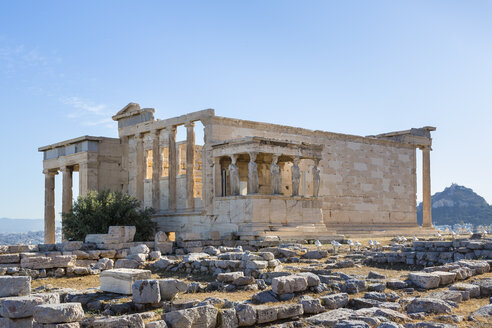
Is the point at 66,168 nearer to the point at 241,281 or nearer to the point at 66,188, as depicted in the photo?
the point at 66,188

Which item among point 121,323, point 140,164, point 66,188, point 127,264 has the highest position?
point 140,164

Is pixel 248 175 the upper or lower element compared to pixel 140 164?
lower

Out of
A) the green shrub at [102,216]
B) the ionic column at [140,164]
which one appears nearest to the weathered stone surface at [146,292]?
the green shrub at [102,216]

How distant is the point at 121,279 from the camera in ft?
32.9

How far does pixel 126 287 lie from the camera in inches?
390

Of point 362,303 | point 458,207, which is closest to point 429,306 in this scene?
point 362,303

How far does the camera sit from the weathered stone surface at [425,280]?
10.2 m

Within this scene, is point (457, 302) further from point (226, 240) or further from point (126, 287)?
point (226, 240)

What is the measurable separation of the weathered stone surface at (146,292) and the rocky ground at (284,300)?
1 centimetres

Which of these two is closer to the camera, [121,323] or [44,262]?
[121,323]

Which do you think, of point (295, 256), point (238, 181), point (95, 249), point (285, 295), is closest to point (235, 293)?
point (285, 295)

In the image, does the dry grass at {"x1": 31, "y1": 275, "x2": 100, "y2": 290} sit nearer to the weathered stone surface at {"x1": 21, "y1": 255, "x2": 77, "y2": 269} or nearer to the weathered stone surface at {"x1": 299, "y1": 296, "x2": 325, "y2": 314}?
the weathered stone surface at {"x1": 21, "y1": 255, "x2": 77, "y2": 269}

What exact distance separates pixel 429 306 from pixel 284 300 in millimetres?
2185

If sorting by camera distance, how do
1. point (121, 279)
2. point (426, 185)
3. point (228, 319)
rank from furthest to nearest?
point (426, 185)
point (121, 279)
point (228, 319)
